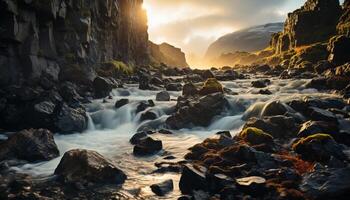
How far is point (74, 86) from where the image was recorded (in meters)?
45.9

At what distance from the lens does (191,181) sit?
17.7 m

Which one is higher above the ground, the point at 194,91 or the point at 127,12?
the point at 127,12

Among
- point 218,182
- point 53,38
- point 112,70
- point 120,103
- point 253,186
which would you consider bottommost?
point 253,186

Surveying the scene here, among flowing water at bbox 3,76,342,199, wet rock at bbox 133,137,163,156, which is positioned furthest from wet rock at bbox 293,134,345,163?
wet rock at bbox 133,137,163,156

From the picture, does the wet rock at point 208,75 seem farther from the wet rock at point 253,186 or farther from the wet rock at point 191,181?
the wet rock at point 253,186

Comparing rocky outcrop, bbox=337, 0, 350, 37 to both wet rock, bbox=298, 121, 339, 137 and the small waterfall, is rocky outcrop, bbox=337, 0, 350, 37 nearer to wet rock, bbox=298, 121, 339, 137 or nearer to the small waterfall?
the small waterfall

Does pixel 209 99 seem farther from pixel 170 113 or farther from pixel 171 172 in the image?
pixel 171 172

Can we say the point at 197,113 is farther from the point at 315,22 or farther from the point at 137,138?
the point at 315,22

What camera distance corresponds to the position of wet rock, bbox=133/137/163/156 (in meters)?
25.2

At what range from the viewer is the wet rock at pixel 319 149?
20.5 meters

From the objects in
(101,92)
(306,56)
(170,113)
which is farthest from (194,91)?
(306,56)

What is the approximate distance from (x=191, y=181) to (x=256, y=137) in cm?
827

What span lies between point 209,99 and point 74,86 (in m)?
18.2

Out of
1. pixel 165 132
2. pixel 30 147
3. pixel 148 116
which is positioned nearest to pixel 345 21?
pixel 148 116
